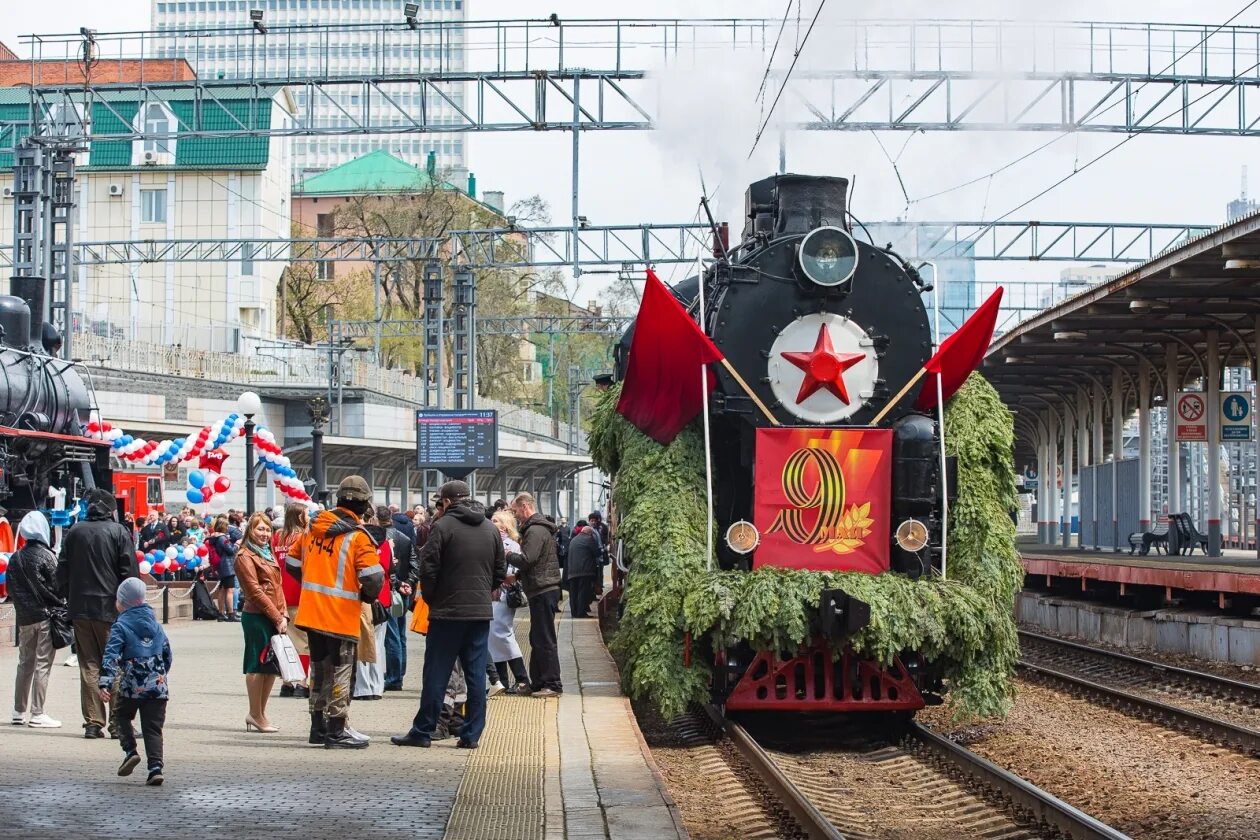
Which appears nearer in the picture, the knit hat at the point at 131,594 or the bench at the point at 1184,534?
the knit hat at the point at 131,594

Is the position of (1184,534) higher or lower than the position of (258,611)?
higher

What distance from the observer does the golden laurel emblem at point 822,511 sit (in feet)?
40.7

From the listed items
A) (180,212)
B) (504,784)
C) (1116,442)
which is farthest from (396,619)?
(180,212)

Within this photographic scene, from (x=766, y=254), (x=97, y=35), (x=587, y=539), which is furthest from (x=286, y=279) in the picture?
(x=766, y=254)

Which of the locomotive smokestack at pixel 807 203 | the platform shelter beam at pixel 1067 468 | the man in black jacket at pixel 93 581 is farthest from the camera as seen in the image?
the platform shelter beam at pixel 1067 468

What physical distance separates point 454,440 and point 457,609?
22.0 meters

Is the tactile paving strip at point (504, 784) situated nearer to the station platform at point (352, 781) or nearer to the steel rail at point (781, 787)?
the station platform at point (352, 781)

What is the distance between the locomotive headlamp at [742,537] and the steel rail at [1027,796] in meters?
1.93

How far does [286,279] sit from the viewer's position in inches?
2721

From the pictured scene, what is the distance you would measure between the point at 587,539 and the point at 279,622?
14615mm

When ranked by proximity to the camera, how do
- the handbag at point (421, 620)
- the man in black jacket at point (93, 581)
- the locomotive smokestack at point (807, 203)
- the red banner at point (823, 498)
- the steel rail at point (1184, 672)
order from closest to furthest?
1. the man in black jacket at point (93, 581)
2. the handbag at point (421, 620)
3. the red banner at point (823, 498)
4. the locomotive smokestack at point (807, 203)
5. the steel rail at point (1184, 672)

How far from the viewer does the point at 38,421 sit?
20.4 m

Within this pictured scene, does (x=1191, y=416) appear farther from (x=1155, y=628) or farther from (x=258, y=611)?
(x=258, y=611)

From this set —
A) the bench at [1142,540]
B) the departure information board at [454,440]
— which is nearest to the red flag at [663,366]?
the departure information board at [454,440]
